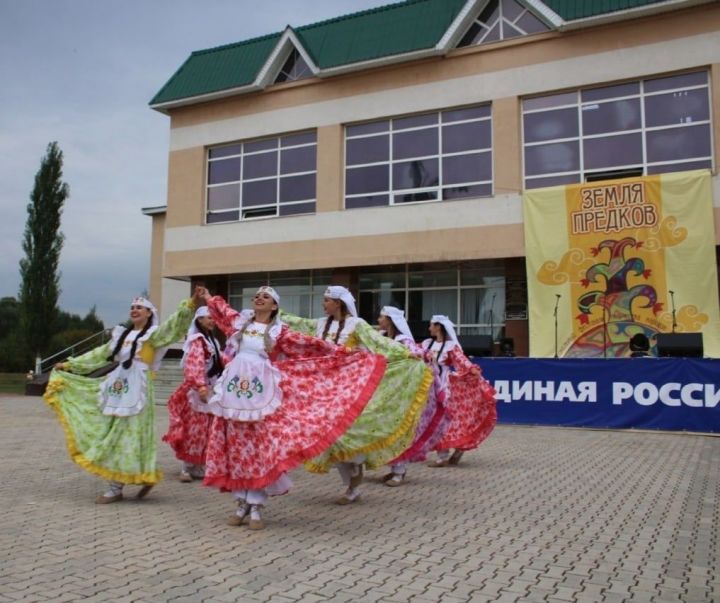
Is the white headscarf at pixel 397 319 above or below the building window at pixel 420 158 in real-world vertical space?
below

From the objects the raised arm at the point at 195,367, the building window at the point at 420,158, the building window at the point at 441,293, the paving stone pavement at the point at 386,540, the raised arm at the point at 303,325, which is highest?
the building window at the point at 420,158

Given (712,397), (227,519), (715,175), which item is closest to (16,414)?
(227,519)

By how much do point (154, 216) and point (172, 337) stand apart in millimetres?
22327

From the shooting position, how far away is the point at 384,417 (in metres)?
6.38

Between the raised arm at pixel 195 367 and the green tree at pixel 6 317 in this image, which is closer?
the raised arm at pixel 195 367

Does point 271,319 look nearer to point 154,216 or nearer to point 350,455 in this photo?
point 350,455

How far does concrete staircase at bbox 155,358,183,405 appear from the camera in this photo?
63.9ft

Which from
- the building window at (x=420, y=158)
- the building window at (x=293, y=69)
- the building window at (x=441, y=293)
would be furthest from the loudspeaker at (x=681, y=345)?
the building window at (x=293, y=69)

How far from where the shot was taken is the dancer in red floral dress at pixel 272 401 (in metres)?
5.34

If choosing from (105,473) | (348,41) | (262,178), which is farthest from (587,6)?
(105,473)

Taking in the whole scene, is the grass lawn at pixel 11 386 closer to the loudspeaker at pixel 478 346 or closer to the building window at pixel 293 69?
the building window at pixel 293 69

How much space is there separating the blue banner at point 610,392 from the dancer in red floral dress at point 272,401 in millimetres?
8363

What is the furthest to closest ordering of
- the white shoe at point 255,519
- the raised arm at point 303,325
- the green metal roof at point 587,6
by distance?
1. the green metal roof at point 587,6
2. the raised arm at point 303,325
3. the white shoe at point 255,519

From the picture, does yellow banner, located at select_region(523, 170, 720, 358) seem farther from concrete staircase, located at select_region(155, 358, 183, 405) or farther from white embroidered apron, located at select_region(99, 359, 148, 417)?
white embroidered apron, located at select_region(99, 359, 148, 417)
